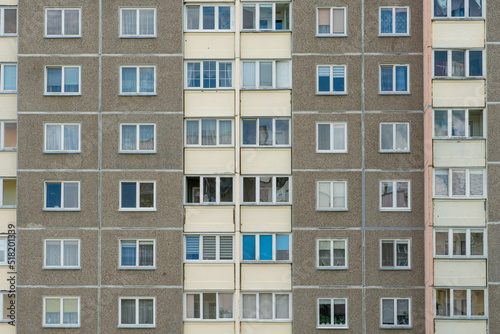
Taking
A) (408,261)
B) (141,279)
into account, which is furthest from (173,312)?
(408,261)

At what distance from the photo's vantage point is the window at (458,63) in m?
30.6

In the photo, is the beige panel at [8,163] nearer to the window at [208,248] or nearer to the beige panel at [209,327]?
the window at [208,248]

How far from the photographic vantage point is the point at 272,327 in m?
31.2

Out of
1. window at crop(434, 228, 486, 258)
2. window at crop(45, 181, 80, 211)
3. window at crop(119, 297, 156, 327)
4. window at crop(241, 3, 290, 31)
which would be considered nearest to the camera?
window at crop(434, 228, 486, 258)

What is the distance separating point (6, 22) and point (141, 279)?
12260 millimetres

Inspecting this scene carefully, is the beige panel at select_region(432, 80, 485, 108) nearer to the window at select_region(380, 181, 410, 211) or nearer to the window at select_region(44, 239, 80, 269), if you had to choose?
the window at select_region(380, 181, 410, 211)

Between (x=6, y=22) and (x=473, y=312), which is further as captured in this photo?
(x=6, y=22)

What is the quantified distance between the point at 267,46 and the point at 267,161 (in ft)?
15.5

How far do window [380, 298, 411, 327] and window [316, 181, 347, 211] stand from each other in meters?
4.20

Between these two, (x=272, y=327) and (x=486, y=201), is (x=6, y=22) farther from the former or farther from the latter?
(x=486, y=201)

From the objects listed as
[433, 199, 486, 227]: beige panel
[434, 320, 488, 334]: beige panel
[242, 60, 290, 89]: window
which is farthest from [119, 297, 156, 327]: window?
[433, 199, 486, 227]: beige panel

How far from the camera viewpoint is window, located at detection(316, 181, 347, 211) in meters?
31.4

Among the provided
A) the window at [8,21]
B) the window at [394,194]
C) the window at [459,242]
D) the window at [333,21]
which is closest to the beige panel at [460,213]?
the window at [459,242]

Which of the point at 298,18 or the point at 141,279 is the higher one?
the point at 298,18
